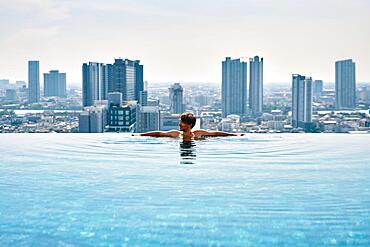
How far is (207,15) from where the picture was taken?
25516 mm

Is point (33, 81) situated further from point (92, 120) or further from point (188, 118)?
point (188, 118)

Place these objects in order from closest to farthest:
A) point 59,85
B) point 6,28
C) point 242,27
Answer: point 6,28 → point 242,27 → point 59,85

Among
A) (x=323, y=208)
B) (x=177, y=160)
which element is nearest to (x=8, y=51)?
(x=177, y=160)

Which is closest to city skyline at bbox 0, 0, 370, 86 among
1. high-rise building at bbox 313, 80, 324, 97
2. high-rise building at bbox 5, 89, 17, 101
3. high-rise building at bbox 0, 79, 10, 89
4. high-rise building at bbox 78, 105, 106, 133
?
high-rise building at bbox 78, 105, 106, 133

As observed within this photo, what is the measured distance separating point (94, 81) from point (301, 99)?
24.3 metres

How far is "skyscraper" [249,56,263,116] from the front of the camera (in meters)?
66.4

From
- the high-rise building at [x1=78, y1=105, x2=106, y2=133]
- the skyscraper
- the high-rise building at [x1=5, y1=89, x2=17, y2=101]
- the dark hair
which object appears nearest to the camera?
the dark hair

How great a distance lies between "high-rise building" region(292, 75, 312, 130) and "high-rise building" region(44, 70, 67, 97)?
106ft

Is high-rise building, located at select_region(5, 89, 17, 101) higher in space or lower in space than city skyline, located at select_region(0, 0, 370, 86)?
lower

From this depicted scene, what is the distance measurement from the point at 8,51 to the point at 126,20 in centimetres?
1134

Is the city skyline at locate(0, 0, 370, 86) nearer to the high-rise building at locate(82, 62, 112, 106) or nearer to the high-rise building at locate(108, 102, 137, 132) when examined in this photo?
the high-rise building at locate(108, 102, 137, 132)

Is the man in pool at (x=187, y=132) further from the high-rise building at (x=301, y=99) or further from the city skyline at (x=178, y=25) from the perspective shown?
the high-rise building at (x=301, y=99)

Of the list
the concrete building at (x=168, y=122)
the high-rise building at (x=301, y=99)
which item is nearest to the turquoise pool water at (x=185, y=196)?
the concrete building at (x=168, y=122)

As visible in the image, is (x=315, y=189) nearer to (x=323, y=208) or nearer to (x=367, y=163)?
(x=323, y=208)
